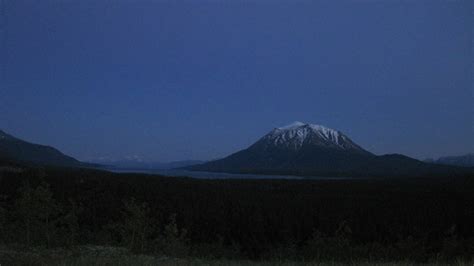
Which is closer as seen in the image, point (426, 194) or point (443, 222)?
point (443, 222)

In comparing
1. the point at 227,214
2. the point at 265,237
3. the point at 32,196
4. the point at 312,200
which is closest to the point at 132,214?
the point at 32,196

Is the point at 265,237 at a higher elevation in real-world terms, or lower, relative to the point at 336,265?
lower

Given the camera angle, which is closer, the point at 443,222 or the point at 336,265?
the point at 336,265

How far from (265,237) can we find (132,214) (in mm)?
42981

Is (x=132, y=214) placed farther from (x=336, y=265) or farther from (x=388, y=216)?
(x=388, y=216)

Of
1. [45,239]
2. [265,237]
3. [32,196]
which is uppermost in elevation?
[32,196]

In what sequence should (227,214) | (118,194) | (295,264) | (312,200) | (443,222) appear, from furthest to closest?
(312,200), (118,194), (227,214), (443,222), (295,264)

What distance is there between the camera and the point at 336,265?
1139 centimetres

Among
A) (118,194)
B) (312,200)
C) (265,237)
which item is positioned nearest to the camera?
(265,237)

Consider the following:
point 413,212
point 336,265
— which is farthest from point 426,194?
point 336,265

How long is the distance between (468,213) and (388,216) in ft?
34.9

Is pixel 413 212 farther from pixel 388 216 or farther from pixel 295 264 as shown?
pixel 295 264

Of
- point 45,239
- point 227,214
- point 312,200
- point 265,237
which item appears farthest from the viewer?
point 312,200

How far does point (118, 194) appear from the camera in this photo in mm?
85375
